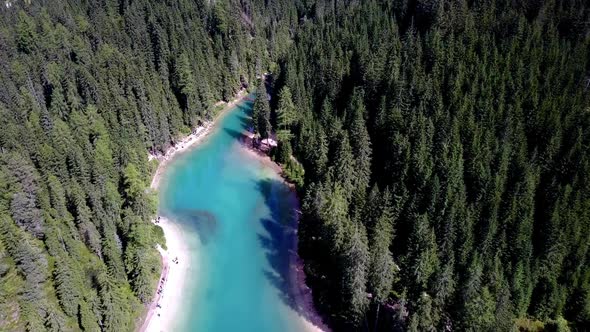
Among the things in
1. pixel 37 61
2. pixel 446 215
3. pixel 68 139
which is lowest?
pixel 446 215

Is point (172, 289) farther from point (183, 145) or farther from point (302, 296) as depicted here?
point (183, 145)

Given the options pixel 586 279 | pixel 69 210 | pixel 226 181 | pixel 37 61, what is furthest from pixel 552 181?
pixel 37 61

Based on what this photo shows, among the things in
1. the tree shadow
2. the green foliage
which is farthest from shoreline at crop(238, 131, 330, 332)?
the green foliage

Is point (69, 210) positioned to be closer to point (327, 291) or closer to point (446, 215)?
point (327, 291)

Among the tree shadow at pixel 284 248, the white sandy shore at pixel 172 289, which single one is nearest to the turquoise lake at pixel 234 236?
the tree shadow at pixel 284 248

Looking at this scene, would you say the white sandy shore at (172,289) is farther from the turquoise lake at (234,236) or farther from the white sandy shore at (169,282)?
the turquoise lake at (234,236)

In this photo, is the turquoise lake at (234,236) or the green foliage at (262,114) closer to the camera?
the turquoise lake at (234,236)

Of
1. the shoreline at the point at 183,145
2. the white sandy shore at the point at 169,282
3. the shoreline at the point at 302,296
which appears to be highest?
the shoreline at the point at 183,145
